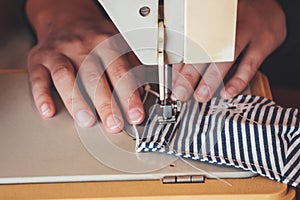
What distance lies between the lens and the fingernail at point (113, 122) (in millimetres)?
943

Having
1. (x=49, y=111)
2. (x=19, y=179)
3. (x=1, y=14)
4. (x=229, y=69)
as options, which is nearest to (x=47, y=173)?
(x=19, y=179)

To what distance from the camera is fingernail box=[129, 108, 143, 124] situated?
946 mm

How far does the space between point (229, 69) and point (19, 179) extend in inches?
15.8

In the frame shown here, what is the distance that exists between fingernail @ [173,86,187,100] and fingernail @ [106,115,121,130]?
0.10 meters

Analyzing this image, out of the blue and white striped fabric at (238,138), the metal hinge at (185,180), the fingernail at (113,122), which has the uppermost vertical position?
the fingernail at (113,122)

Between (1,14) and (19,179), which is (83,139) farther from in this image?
(1,14)

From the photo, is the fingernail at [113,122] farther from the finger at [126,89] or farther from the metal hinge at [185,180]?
the metal hinge at [185,180]

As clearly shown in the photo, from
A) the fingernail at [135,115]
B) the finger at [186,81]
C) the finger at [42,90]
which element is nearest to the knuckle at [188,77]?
the finger at [186,81]

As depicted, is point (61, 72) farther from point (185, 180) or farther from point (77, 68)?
point (185, 180)

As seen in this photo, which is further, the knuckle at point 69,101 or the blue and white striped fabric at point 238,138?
the knuckle at point 69,101

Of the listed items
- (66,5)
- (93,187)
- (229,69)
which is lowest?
(93,187)

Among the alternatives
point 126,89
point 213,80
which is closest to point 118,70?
point 126,89

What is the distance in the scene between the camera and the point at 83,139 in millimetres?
932

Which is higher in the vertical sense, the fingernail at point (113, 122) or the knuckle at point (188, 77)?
the knuckle at point (188, 77)
